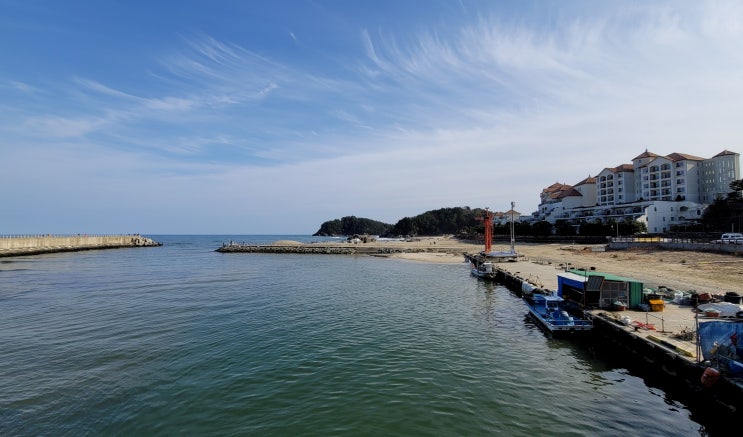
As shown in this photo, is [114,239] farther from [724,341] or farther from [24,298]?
[724,341]

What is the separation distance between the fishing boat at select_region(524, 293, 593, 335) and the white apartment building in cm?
7415

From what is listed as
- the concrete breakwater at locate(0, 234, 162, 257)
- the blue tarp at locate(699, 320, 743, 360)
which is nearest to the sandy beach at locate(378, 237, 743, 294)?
the blue tarp at locate(699, 320, 743, 360)

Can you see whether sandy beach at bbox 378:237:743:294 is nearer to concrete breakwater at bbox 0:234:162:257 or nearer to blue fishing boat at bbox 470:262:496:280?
blue fishing boat at bbox 470:262:496:280

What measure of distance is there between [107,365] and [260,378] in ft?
25.8

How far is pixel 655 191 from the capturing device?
9831 centimetres

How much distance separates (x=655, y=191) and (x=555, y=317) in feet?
324

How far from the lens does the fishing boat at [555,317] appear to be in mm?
21875

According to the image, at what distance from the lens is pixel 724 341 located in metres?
13.5

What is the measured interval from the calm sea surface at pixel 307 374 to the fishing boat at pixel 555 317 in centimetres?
101

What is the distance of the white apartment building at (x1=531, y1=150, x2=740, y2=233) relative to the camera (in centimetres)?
8688

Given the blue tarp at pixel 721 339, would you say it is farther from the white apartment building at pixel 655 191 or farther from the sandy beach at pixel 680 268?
the white apartment building at pixel 655 191

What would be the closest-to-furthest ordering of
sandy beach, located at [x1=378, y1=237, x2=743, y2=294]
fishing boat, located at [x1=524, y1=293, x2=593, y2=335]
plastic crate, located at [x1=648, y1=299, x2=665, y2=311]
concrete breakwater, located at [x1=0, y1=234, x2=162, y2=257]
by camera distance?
fishing boat, located at [x1=524, y1=293, x2=593, y2=335]
plastic crate, located at [x1=648, y1=299, x2=665, y2=311]
sandy beach, located at [x1=378, y1=237, x2=743, y2=294]
concrete breakwater, located at [x1=0, y1=234, x2=162, y2=257]

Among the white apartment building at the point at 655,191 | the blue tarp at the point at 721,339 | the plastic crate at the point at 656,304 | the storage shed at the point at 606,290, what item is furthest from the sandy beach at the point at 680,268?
the white apartment building at the point at 655,191

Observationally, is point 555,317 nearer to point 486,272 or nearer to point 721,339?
point 721,339
